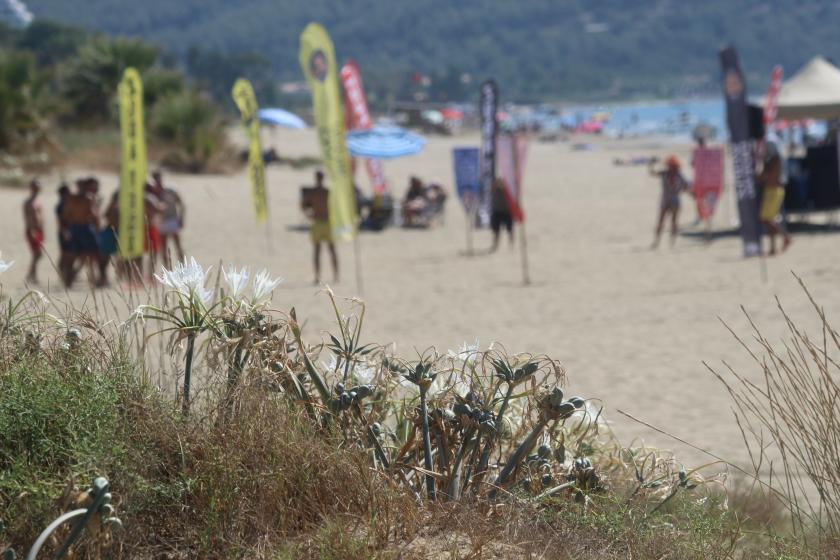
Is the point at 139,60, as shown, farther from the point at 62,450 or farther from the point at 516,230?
the point at 62,450

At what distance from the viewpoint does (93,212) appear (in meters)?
11.8

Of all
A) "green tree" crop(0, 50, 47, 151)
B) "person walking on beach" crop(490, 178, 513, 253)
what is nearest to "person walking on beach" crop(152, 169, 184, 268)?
"person walking on beach" crop(490, 178, 513, 253)

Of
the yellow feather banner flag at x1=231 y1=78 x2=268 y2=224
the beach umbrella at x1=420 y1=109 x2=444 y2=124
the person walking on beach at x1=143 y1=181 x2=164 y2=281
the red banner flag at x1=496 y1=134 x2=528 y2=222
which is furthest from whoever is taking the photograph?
the beach umbrella at x1=420 y1=109 x2=444 y2=124

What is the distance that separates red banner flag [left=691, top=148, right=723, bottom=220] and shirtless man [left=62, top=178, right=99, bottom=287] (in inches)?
336

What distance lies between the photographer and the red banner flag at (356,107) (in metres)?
18.8

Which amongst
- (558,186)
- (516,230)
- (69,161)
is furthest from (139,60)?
(516,230)

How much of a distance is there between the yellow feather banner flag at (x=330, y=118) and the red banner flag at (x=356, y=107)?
8.14 metres

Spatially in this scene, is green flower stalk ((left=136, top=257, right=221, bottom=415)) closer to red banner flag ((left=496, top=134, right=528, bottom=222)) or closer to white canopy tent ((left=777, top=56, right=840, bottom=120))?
red banner flag ((left=496, top=134, right=528, bottom=222))

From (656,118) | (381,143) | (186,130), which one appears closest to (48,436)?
(381,143)

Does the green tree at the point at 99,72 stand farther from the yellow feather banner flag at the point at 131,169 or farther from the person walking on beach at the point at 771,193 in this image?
the person walking on beach at the point at 771,193

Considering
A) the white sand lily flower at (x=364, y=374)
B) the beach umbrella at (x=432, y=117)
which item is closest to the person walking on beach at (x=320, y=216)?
the white sand lily flower at (x=364, y=374)

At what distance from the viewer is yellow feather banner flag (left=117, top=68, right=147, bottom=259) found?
1023 cm

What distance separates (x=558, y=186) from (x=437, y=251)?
13.1m

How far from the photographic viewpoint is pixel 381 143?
18281mm
